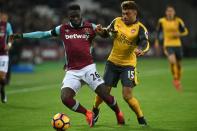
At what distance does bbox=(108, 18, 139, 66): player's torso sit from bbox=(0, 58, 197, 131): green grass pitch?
133 cm

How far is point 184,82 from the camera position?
22.3m

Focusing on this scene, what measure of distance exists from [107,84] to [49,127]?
4.93ft

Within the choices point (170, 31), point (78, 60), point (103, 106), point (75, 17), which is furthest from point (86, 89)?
point (75, 17)

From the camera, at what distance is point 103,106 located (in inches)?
600

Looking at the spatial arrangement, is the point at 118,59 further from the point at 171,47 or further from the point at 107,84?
the point at 171,47

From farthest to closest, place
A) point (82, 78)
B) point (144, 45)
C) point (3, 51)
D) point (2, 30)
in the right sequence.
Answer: point (2, 30)
point (3, 51)
point (144, 45)
point (82, 78)

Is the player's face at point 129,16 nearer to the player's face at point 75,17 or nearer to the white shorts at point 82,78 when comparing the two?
the player's face at point 75,17

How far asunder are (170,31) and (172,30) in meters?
0.08

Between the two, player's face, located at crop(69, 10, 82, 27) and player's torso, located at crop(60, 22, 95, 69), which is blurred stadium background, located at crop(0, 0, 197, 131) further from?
player's face, located at crop(69, 10, 82, 27)

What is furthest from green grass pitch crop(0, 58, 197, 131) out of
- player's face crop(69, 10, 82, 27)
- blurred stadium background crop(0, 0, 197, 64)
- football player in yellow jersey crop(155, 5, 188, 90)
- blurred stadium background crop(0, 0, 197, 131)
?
blurred stadium background crop(0, 0, 197, 64)

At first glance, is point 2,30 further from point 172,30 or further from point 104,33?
point 172,30

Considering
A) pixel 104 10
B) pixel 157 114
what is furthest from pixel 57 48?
pixel 157 114

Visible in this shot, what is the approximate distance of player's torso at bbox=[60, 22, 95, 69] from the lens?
37.6 ft

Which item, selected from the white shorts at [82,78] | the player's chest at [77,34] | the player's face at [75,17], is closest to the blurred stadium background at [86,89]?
the white shorts at [82,78]
